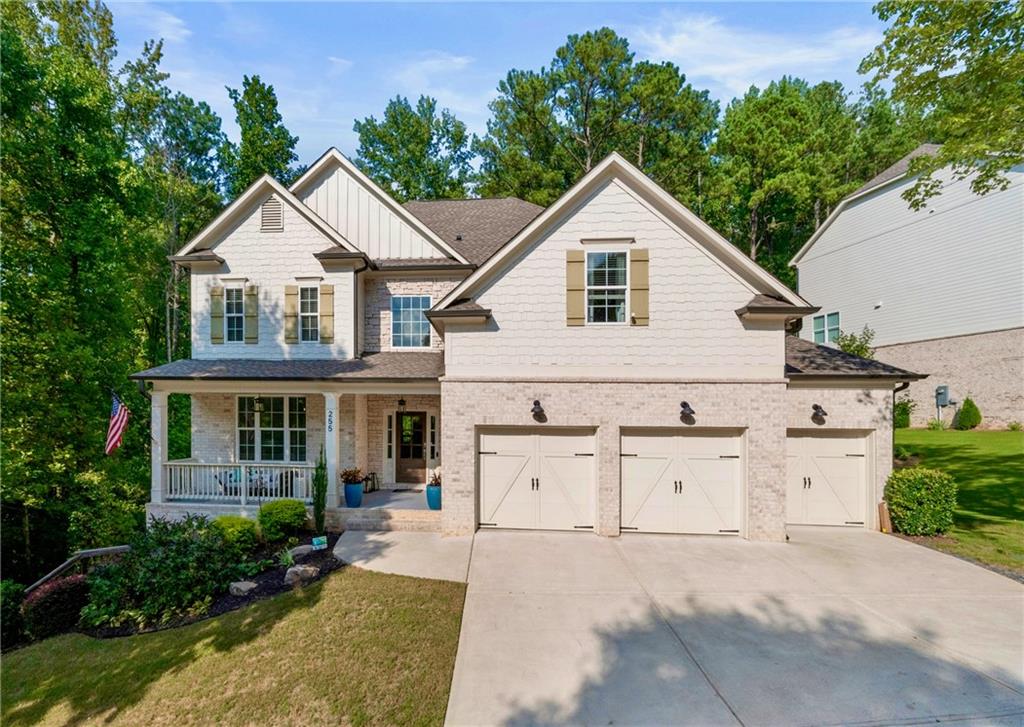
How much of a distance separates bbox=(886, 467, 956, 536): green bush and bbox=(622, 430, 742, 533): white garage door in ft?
12.0

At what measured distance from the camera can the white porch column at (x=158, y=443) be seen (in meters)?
10.4

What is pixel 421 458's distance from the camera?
12.3 meters

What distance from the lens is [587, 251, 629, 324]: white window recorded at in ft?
30.0

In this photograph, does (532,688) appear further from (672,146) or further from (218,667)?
(672,146)

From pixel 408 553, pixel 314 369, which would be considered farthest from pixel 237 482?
pixel 408 553

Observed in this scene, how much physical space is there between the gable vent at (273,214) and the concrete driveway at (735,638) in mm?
10447

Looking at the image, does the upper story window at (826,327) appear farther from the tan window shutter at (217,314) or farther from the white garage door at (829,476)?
the tan window shutter at (217,314)

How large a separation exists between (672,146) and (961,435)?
2006cm

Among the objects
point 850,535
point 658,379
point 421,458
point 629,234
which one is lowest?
point 850,535

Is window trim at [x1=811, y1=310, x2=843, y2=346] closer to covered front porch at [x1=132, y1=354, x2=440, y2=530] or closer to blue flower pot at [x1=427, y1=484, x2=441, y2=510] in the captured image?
covered front porch at [x1=132, y1=354, x2=440, y2=530]

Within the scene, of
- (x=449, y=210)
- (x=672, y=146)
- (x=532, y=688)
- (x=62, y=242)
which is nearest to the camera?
(x=532, y=688)

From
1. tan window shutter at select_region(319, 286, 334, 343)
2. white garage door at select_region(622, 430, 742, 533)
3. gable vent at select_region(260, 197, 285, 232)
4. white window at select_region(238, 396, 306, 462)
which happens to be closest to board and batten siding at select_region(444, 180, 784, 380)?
white garage door at select_region(622, 430, 742, 533)

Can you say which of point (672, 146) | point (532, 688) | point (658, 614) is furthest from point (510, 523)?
point (672, 146)

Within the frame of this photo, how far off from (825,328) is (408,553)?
27508 mm
